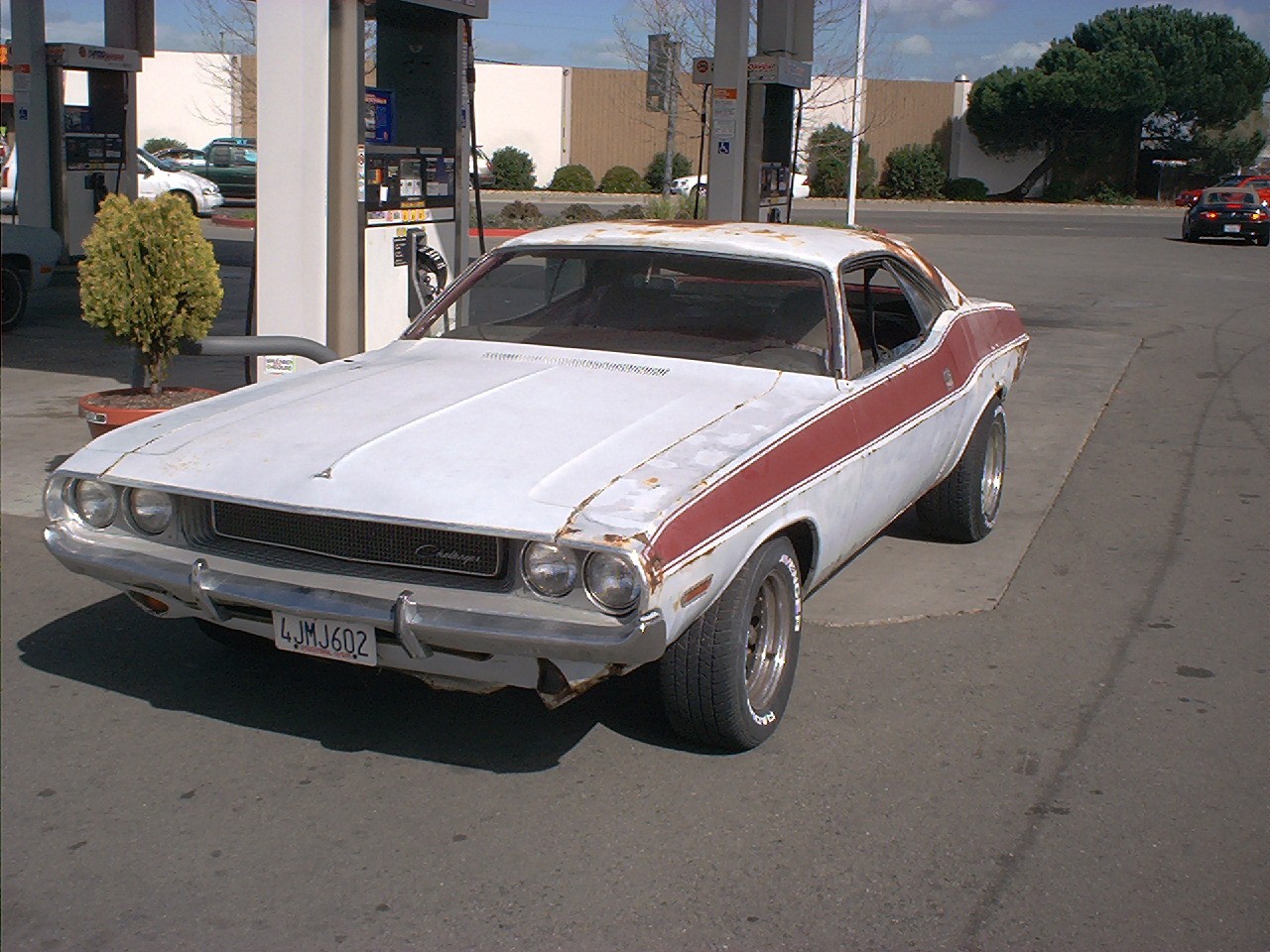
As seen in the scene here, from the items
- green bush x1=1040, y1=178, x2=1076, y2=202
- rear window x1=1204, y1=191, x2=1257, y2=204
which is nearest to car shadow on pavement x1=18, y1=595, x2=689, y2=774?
rear window x1=1204, y1=191, x2=1257, y2=204

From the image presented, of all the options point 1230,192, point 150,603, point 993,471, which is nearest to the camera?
point 150,603

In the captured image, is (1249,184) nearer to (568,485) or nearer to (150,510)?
(568,485)

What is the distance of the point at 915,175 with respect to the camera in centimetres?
4719

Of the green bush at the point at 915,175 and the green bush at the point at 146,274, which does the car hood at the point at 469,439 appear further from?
the green bush at the point at 915,175

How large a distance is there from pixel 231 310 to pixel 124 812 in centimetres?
1166

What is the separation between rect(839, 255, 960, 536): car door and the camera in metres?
5.25

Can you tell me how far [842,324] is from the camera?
5383 millimetres

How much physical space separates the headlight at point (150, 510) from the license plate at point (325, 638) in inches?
21.9

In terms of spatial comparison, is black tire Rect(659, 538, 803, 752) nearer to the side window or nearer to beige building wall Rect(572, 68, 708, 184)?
the side window

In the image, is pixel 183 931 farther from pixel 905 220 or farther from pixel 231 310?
pixel 905 220

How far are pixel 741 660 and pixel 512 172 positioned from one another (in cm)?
4247

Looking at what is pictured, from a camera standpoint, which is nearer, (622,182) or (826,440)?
(826,440)

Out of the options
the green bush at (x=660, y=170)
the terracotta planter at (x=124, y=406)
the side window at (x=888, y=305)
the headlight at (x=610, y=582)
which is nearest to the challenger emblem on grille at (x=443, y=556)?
the headlight at (x=610, y=582)

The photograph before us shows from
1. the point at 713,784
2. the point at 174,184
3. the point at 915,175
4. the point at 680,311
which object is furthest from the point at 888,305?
the point at 915,175
